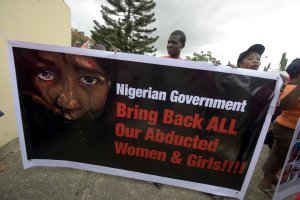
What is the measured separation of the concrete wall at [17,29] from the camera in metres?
2.85

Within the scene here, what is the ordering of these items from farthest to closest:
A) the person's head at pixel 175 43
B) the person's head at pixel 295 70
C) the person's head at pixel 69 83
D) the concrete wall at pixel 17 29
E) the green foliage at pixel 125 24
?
the green foliage at pixel 125 24, the concrete wall at pixel 17 29, the person's head at pixel 175 43, the person's head at pixel 295 70, the person's head at pixel 69 83

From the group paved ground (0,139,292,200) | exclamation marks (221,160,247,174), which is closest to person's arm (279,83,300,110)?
exclamation marks (221,160,247,174)

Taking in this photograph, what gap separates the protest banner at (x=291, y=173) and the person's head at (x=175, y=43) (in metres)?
1.62

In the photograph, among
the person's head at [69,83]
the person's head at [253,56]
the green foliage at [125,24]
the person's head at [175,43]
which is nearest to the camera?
the person's head at [69,83]

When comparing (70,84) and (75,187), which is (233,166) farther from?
(70,84)

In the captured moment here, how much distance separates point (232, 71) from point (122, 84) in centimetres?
115

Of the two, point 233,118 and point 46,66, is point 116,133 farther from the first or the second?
point 233,118

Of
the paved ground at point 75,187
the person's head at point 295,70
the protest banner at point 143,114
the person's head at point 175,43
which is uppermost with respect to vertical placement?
the person's head at point 175,43

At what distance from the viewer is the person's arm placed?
211 centimetres

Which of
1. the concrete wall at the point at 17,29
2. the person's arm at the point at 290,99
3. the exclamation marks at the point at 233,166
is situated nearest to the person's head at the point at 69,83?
the concrete wall at the point at 17,29

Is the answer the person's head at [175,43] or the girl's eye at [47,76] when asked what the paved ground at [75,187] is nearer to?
the girl's eye at [47,76]

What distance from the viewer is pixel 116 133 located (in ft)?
7.48

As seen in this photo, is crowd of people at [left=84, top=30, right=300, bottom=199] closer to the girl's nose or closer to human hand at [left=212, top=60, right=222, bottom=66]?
human hand at [left=212, top=60, right=222, bottom=66]

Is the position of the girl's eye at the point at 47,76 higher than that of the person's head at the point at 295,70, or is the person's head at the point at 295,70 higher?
the person's head at the point at 295,70
